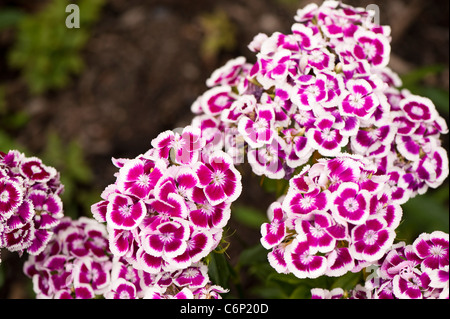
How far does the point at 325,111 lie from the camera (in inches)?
79.9

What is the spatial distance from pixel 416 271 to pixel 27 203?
1441 mm

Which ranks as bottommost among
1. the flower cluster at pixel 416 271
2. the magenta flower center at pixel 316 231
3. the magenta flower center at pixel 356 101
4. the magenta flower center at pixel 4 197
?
the flower cluster at pixel 416 271

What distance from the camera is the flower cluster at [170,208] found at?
175 centimetres

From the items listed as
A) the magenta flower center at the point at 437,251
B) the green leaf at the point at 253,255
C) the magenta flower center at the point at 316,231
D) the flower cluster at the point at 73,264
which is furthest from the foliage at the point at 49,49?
the magenta flower center at the point at 437,251

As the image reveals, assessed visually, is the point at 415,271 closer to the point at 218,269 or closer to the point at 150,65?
the point at 218,269

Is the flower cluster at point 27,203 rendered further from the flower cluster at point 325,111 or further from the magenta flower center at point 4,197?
the flower cluster at point 325,111

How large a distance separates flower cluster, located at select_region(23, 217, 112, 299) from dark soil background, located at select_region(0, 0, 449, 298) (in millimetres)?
1981

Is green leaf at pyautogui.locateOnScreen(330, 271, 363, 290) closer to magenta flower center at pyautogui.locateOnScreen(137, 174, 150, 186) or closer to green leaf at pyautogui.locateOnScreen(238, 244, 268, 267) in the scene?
green leaf at pyautogui.locateOnScreen(238, 244, 268, 267)

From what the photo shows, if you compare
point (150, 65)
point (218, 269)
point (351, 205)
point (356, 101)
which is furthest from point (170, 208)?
point (150, 65)

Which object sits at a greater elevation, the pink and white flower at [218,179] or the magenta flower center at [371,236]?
the pink and white flower at [218,179]

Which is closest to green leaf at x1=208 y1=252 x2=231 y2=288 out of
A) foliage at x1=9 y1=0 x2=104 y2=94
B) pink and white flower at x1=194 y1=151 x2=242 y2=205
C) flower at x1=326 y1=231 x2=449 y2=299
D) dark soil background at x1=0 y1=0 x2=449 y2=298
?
pink and white flower at x1=194 y1=151 x2=242 y2=205

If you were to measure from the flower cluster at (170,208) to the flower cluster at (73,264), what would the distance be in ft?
1.49
